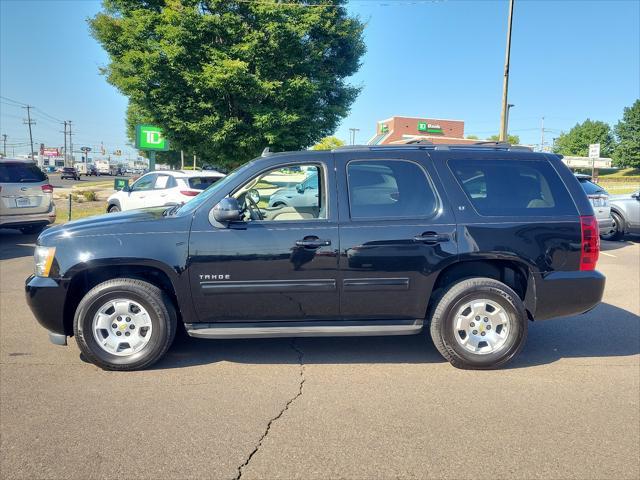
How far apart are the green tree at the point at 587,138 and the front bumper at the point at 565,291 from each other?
91.7 metres

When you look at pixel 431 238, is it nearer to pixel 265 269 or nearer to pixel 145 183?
pixel 265 269

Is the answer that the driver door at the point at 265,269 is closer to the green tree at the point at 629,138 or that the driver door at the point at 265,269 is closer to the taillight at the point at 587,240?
the taillight at the point at 587,240

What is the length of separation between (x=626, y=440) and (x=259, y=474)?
7.74 feet

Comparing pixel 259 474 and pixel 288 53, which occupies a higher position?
pixel 288 53

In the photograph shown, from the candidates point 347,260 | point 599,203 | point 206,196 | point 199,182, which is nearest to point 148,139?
point 199,182

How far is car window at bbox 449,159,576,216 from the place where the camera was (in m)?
4.40

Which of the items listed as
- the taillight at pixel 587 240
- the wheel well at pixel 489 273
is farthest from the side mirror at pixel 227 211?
the taillight at pixel 587 240

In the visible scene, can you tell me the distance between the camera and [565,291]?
4355 millimetres

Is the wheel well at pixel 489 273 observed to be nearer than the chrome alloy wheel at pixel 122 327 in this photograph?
No

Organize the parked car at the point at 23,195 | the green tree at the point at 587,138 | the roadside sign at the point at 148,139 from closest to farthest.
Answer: the parked car at the point at 23,195, the roadside sign at the point at 148,139, the green tree at the point at 587,138

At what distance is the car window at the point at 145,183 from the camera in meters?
12.5

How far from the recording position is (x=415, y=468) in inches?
113

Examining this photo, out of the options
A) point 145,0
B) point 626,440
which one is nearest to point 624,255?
point 626,440

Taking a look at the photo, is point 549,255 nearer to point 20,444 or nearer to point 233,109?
point 20,444
